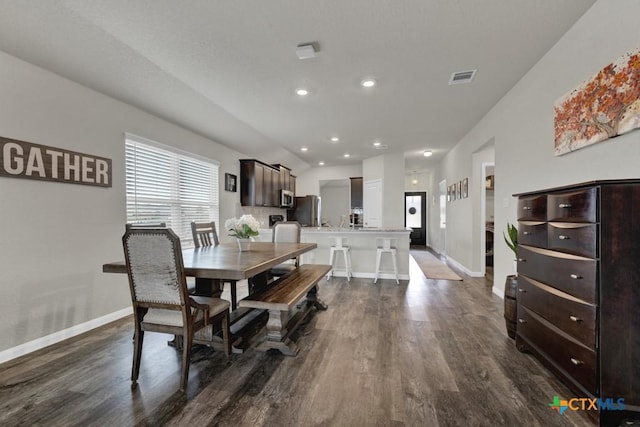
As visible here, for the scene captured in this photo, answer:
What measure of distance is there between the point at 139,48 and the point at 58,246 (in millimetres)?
2001

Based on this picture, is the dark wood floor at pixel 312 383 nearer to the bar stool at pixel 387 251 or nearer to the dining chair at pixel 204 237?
the dining chair at pixel 204 237

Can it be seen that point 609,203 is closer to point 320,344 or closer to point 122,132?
point 320,344

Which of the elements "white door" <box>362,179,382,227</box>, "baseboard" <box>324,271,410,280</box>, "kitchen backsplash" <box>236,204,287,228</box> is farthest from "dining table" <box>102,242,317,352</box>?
"white door" <box>362,179,382,227</box>

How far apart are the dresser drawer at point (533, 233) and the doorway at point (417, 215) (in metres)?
7.69

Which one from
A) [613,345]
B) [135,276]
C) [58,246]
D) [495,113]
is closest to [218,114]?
[58,246]

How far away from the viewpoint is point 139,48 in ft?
7.69

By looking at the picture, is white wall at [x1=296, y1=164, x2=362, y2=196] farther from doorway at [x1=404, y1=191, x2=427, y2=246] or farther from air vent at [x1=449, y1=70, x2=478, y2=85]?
air vent at [x1=449, y1=70, x2=478, y2=85]

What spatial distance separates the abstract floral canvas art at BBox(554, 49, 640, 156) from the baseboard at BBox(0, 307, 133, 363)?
475 centimetres

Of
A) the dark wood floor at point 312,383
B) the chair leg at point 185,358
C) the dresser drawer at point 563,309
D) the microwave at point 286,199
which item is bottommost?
the dark wood floor at point 312,383

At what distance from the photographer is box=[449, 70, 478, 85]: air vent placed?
2.80 metres

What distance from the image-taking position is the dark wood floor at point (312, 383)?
1.52 metres

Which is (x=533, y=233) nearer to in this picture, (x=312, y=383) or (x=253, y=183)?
(x=312, y=383)

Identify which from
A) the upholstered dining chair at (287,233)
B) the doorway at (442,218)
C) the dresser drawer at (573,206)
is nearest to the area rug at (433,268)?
the doorway at (442,218)

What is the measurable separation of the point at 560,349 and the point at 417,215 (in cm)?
854
